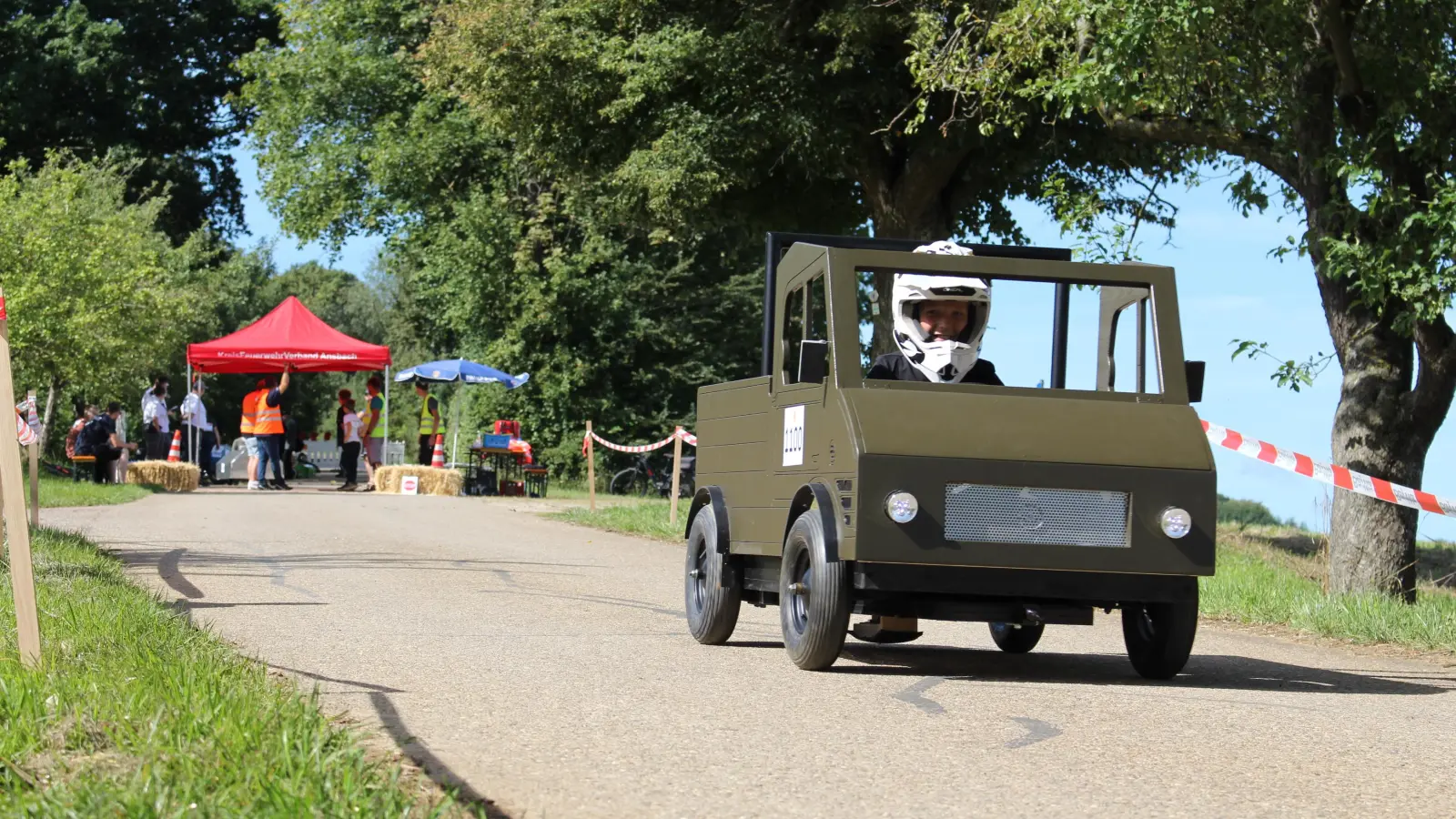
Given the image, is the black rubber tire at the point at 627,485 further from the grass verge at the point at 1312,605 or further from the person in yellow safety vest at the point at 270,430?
the grass verge at the point at 1312,605

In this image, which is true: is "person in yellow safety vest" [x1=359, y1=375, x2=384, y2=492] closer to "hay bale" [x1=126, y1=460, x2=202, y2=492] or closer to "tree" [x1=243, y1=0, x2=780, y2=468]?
"hay bale" [x1=126, y1=460, x2=202, y2=492]

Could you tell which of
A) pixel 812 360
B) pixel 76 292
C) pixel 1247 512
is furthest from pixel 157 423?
pixel 812 360

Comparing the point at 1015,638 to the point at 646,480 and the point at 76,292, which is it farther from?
the point at 76,292

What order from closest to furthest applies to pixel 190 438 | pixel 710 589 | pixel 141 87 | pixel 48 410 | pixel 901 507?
pixel 901 507
pixel 710 589
pixel 190 438
pixel 48 410
pixel 141 87

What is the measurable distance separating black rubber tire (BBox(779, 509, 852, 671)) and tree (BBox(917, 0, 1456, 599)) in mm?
5866

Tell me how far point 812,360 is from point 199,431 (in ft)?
99.6

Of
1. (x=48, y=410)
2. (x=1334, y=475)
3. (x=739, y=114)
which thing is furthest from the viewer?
(x=48, y=410)

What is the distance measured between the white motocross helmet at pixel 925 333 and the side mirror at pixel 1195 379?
100 cm

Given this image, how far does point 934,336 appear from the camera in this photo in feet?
28.6

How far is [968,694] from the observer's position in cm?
767

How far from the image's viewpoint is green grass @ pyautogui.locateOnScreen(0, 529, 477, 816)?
437 centimetres

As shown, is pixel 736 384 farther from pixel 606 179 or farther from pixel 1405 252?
pixel 606 179

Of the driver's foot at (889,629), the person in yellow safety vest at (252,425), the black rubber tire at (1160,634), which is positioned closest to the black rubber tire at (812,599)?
the driver's foot at (889,629)

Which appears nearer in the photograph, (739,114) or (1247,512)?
(739,114)
